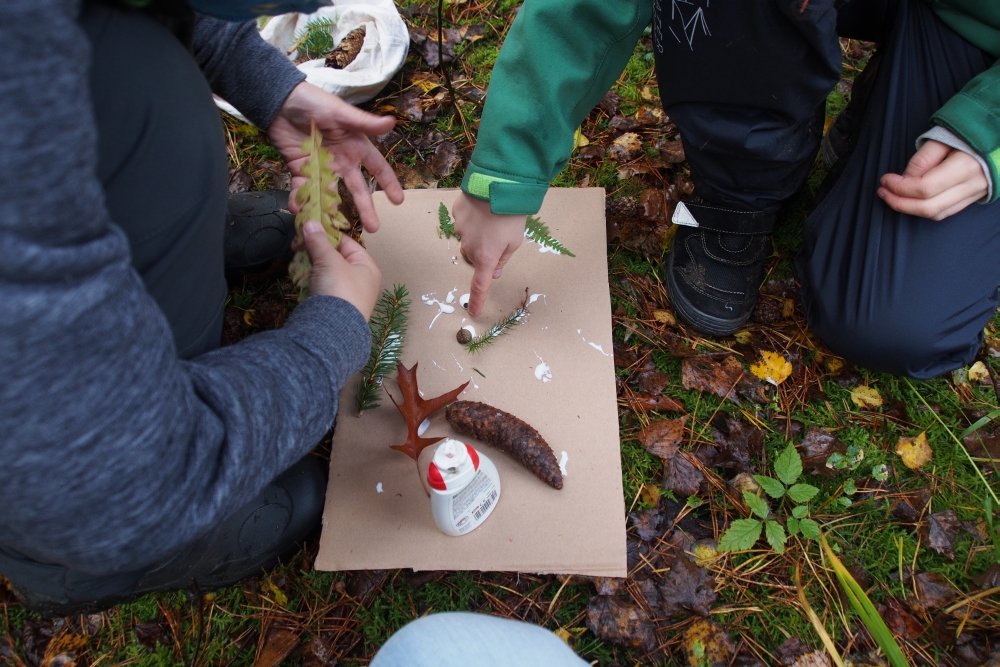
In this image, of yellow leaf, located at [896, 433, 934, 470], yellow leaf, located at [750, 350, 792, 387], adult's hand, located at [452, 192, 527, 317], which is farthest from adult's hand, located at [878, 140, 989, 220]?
adult's hand, located at [452, 192, 527, 317]

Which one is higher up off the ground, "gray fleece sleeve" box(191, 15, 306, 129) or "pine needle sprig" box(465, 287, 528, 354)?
"gray fleece sleeve" box(191, 15, 306, 129)

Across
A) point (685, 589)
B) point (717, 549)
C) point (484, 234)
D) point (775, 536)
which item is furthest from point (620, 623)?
point (484, 234)

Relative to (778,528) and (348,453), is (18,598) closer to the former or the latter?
(348,453)

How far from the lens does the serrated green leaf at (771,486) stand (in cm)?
167

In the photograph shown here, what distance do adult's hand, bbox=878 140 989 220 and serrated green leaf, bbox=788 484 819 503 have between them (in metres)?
0.80

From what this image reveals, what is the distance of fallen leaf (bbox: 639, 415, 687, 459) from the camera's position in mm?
1747

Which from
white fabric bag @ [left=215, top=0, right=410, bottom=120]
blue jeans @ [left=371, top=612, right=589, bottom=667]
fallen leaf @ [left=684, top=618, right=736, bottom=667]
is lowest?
fallen leaf @ [left=684, top=618, right=736, bottom=667]

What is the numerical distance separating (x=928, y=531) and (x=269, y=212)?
2.24m

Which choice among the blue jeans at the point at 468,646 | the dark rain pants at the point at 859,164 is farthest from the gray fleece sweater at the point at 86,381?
the dark rain pants at the point at 859,164

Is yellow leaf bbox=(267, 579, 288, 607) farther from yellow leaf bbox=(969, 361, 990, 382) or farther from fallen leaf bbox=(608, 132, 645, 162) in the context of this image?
yellow leaf bbox=(969, 361, 990, 382)

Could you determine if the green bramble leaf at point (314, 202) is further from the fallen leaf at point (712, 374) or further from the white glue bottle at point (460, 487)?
the fallen leaf at point (712, 374)

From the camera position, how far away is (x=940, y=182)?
148cm

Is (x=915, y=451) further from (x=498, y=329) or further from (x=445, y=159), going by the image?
(x=445, y=159)

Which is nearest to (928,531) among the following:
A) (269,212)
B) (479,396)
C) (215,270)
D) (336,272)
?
(479,396)
